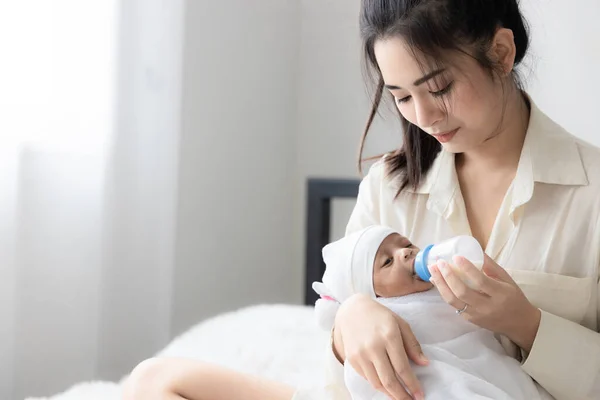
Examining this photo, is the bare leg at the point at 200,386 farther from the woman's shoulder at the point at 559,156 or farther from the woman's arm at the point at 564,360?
the woman's shoulder at the point at 559,156

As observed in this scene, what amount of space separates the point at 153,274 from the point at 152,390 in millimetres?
1010

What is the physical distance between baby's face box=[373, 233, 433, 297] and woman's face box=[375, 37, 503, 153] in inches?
8.3

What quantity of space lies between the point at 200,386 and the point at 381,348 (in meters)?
0.42

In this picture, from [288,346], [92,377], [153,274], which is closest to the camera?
[288,346]

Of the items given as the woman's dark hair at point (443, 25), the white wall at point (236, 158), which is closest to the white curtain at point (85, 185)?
the white wall at point (236, 158)

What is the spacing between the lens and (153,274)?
7.84 feet

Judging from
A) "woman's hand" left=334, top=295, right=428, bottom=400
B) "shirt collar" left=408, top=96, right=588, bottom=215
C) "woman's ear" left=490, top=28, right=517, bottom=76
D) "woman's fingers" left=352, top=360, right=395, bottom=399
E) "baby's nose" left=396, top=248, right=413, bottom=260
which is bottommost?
"woman's fingers" left=352, top=360, right=395, bottom=399

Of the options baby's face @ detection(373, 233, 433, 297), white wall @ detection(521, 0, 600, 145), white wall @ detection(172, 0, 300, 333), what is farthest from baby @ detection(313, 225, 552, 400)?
white wall @ detection(172, 0, 300, 333)

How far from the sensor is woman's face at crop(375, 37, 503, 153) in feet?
4.05

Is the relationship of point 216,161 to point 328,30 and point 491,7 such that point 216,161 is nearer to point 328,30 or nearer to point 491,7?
point 328,30

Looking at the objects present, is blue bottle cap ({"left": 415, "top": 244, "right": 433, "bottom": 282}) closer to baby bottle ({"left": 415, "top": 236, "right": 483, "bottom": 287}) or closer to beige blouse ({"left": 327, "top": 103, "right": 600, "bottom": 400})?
baby bottle ({"left": 415, "top": 236, "right": 483, "bottom": 287})

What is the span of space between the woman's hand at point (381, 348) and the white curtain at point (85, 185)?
106 centimetres

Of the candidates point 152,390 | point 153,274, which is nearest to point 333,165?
point 153,274

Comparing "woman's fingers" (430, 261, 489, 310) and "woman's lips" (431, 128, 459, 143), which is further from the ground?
"woman's lips" (431, 128, 459, 143)
